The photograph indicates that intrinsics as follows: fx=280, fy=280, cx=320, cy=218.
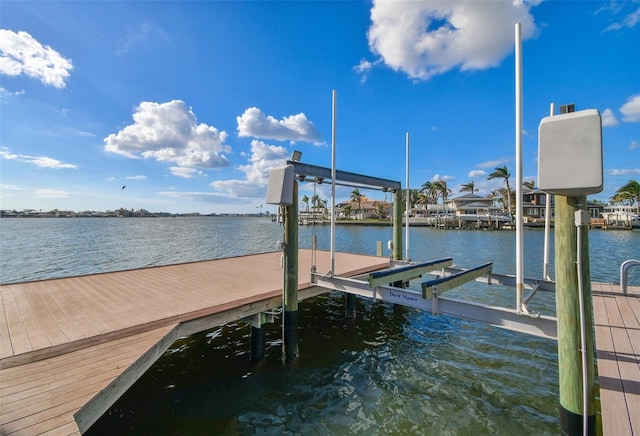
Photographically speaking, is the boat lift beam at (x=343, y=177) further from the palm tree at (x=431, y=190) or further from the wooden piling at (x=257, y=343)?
the palm tree at (x=431, y=190)

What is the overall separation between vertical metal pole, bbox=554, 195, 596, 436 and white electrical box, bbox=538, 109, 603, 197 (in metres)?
0.30

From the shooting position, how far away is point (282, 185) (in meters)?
5.12

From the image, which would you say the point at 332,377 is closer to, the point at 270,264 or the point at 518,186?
the point at 518,186

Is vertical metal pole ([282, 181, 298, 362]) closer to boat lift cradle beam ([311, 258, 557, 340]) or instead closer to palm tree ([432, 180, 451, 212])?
boat lift cradle beam ([311, 258, 557, 340])

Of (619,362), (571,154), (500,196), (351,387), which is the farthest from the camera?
(500,196)

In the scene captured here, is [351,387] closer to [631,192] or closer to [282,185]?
[282,185]

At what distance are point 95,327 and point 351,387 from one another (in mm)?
3889

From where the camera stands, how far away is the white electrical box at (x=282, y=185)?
512 centimetres

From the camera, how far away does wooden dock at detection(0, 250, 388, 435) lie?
7.91 ft

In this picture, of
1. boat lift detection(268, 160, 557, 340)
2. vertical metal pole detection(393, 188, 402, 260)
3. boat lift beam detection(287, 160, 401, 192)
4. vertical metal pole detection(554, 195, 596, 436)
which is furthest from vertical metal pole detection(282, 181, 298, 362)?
vertical metal pole detection(393, 188, 402, 260)

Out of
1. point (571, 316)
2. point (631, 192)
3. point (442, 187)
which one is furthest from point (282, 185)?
point (631, 192)

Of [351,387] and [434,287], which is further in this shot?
[351,387]

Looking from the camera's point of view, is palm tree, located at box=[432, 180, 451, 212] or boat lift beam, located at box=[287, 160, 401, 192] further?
palm tree, located at box=[432, 180, 451, 212]

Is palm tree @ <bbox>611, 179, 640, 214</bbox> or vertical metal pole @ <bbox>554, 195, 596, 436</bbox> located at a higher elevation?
palm tree @ <bbox>611, 179, 640, 214</bbox>
